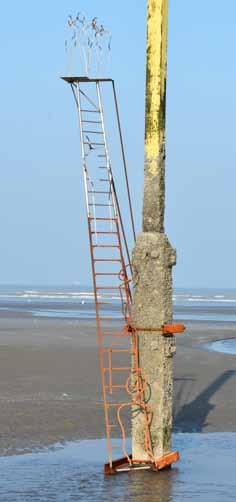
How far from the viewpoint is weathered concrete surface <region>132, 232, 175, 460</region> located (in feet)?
36.4

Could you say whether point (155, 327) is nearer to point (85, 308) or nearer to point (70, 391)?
point (70, 391)

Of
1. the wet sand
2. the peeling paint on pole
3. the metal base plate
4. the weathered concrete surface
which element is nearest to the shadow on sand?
the wet sand

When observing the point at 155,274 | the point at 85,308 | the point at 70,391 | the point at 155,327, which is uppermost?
the point at 155,274

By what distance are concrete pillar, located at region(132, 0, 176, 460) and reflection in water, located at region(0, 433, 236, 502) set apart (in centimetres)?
54

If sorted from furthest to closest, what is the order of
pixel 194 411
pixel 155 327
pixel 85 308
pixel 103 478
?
1. pixel 85 308
2. pixel 194 411
3. pixel 155 327
4. pixel 103 478

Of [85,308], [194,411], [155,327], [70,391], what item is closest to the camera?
[155,327]

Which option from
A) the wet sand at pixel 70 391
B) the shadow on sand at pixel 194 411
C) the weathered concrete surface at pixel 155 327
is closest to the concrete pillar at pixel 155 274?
the weathered concrete surface at pixel 155 327

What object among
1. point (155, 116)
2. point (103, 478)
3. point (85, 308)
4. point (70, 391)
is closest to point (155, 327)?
point (103, 478)

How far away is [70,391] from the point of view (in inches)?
720

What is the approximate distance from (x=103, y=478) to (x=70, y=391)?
7526 millimetres

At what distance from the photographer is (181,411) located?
627 inches

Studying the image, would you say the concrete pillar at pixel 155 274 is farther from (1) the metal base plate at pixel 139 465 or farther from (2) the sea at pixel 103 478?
(2) the sea at pixel 103 478

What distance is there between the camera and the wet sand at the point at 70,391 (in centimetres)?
1392

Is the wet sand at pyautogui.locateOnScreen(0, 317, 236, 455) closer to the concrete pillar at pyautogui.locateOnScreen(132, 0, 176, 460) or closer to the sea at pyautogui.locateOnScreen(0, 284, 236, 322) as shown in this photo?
the concrete pillar at pyautogui.locateOnScreen(132, 0, 176, 460)
